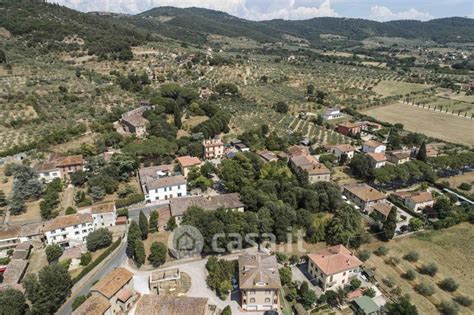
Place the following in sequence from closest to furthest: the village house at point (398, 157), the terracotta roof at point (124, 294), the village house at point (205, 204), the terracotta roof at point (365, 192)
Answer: the terracotta roof at point (124, 294)
the village house at point (205, 204)
the terracotta roof at point (365, 192)
the village house at point (398, 157)

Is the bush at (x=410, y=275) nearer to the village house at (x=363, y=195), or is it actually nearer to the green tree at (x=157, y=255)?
the village house at (x=363, y=195)

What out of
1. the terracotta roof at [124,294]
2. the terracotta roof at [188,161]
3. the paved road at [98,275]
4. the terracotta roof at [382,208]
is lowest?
the paved road at [98,275]

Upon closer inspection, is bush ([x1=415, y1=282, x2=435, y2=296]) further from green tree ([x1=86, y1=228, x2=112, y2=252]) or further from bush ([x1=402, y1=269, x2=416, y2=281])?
green tree ([x1=86, y1=228, x2=112, y2=252])

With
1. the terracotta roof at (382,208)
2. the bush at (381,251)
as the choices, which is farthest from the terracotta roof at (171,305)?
the terracotta roof at (382,208)

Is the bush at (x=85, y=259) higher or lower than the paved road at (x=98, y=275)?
higher

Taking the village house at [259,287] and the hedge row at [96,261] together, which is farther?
the hedge row at [96,261]

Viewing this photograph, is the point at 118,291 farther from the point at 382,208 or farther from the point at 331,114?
the point at 331,114

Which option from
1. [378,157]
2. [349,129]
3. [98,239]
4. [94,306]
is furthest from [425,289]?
[349,129]

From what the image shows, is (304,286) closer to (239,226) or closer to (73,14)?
(239,226)
